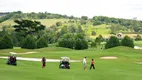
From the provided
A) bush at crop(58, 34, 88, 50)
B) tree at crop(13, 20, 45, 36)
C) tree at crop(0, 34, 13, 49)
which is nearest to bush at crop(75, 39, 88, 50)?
bush at crop(58, 34, 88, 50)

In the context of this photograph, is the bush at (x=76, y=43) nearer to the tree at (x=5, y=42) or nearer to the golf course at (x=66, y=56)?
the golf course at (x=66, y=56)

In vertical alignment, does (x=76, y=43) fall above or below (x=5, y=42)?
below

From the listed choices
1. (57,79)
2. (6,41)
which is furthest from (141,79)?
(6,41)

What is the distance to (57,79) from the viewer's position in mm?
32844

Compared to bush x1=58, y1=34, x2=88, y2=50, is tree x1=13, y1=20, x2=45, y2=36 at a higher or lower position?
higher

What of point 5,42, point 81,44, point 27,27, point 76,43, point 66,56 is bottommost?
point 81,44

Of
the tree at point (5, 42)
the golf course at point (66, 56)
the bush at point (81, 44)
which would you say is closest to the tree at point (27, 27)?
the golf course at point (66, 56)

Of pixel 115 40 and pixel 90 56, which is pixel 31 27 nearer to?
pixel 115 40

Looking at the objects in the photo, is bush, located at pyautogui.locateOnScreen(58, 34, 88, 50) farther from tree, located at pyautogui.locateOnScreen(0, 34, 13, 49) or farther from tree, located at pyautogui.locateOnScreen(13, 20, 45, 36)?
tree, located at pyautogui.locateOnScreen(13, 20, 45, 36)

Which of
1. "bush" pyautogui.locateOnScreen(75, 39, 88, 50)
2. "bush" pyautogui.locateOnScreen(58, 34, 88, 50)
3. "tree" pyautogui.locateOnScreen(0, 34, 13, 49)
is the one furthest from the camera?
"bush" pyautogui.locateOnScreen(58, 34, 88, 50)

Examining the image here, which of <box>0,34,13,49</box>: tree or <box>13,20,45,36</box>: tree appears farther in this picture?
<box>13,20,45,36</box>: tree

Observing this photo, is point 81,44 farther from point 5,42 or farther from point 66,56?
point 66,56

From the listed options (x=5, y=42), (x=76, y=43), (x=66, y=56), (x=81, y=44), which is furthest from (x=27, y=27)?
Answer: (x=66, y=56)

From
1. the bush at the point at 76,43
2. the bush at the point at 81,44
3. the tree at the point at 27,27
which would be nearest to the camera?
the bush at the point at 81,44
